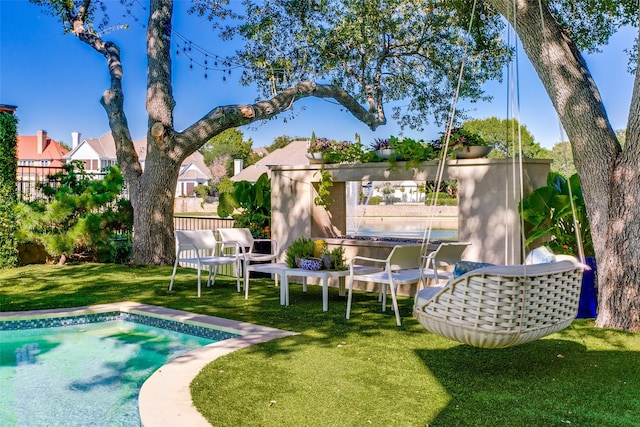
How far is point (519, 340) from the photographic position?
4.20 metres

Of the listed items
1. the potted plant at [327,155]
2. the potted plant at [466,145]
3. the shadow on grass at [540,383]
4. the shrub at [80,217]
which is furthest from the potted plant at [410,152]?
the shrub at [80,217]

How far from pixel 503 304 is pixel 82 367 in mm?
3686

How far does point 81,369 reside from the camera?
5.53 meters

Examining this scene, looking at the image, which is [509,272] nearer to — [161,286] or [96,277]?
[161,286]

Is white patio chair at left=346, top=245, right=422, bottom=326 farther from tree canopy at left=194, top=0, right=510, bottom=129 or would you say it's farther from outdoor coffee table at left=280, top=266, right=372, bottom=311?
tree canopy at left=194, top=0, right=510, bottom=129

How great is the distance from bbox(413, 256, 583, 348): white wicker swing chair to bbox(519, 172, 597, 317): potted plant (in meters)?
2.74

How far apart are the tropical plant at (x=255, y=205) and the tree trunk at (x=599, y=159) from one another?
6.02 metres

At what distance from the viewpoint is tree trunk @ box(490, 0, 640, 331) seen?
235 inches

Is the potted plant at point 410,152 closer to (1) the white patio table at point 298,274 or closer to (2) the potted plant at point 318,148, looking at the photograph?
(2) the potted plant at point 318,148

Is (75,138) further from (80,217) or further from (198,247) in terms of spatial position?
(198,247)

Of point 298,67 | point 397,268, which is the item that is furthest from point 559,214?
point 298,67

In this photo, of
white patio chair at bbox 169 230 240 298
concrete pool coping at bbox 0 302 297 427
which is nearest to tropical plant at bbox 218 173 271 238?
white patio chair at bbox 169 230 240 298

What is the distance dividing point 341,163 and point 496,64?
20.4 feet

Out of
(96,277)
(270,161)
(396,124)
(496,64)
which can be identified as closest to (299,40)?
(396,124)
